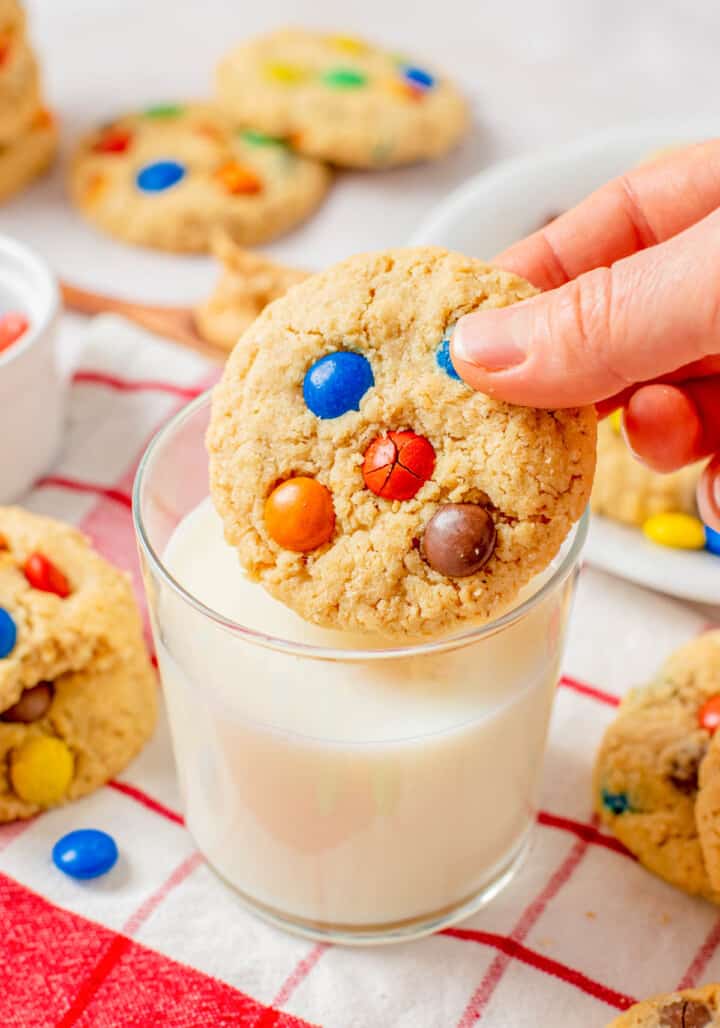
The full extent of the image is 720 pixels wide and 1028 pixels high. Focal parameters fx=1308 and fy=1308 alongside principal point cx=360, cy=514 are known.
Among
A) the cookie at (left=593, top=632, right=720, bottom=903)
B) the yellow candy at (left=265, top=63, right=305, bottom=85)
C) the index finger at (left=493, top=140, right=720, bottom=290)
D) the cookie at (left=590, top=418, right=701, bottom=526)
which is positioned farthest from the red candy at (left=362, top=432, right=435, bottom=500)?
the yellow candy at (left=265, top=63, right=305, bottom=85)

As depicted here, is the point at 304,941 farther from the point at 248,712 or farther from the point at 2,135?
the point at 2,135

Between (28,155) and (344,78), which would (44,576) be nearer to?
(28,155)

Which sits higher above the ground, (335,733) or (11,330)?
(335,733)

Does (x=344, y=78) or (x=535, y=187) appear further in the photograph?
(x=344, y=78)

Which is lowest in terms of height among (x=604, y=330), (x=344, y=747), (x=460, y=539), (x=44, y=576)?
(x=44, y=576)

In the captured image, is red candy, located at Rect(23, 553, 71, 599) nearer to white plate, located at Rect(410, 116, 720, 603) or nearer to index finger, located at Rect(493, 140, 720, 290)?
index finger, located at Rect(493, 140, 720, 290)

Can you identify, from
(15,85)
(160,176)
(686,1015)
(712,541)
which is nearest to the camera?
(686,1015)

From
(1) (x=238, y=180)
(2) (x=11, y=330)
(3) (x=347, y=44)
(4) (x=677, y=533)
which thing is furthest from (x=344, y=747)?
(3) (x=347, y=44)
